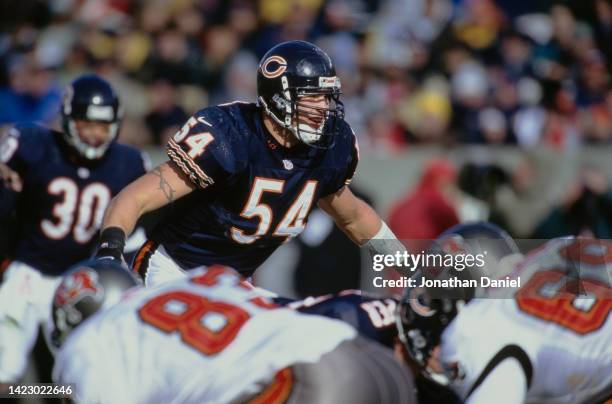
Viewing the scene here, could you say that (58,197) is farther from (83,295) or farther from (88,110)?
(83,295)

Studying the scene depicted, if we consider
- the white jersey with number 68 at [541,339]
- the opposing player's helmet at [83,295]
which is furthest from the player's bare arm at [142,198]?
the white jersey with number 68 at [541,339]

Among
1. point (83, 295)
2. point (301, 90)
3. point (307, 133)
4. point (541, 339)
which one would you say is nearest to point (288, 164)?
point (307, 133)

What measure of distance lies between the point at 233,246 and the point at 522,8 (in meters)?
7.65

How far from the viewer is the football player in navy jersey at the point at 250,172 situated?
4.50 metres

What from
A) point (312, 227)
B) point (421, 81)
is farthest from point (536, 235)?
point (421, 81)

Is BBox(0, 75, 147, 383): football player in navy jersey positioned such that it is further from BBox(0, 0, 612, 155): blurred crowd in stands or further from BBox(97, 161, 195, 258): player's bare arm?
BBox(0, 0, 612, 155): blurred crowd in stands

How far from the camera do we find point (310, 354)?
277 centimetres

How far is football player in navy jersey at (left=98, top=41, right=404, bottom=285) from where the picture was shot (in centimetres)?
450

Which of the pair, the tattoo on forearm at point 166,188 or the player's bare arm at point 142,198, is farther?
the tattoo on forearm at point 166,188

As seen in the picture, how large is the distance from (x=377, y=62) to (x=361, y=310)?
763 cm

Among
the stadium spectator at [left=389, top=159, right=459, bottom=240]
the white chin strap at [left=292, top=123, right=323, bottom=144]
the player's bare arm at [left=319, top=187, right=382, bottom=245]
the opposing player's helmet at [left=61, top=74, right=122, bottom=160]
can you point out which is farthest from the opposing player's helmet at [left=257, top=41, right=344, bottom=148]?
the stadium spectator at [left=389, top=159, right=459, bottom=240]

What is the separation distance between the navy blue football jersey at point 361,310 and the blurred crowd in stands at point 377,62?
5883 millimetres

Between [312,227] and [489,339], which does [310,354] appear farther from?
[312,227]

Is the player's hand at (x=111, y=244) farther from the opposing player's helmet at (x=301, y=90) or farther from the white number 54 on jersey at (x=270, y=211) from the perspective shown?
the opposing player's helmet at (x=301, y=90)
